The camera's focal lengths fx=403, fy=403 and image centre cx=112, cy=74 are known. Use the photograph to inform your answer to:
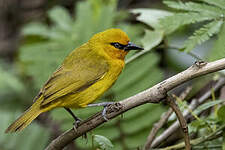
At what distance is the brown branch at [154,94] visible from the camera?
1.58 m

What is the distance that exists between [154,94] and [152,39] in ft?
3.86

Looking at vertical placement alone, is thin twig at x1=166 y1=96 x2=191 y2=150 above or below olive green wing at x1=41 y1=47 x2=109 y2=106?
below

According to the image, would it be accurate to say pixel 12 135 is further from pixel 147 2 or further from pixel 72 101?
pixel 147 2

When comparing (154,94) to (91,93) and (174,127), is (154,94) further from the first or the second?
(91,93)

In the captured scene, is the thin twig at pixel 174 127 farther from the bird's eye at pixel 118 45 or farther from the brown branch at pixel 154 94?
the bird's eye at pixel 118 45

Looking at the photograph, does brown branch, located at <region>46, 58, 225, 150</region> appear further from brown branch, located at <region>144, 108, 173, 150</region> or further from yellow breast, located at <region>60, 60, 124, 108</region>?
yellow breast, located at <region>60, 60, 124, 108</region>

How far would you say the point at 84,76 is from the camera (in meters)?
2.99

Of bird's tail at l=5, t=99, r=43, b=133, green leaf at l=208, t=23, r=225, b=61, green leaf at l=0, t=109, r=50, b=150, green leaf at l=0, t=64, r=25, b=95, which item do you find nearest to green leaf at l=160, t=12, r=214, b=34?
green leaf at l=208, t=23, r=225, b=61

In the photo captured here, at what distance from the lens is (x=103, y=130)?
3.05 m

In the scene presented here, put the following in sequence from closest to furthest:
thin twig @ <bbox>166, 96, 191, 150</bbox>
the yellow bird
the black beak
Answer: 1. thin twig @ <bbox>166, 96, 191, 150</bbox>
2. the yellow bird
3. the black beak

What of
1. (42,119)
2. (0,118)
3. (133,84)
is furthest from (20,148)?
(42,119)

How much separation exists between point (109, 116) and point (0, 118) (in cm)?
202

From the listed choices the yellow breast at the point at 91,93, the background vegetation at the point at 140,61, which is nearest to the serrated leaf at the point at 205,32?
the background vegetation at the point at 140,61

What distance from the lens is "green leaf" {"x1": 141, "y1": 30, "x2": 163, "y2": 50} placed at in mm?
2768
